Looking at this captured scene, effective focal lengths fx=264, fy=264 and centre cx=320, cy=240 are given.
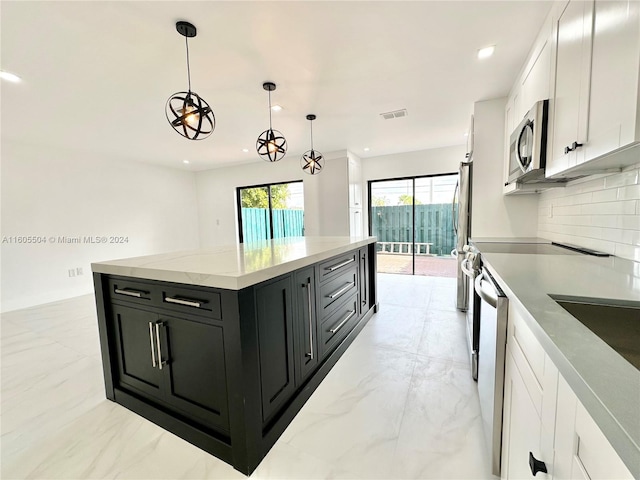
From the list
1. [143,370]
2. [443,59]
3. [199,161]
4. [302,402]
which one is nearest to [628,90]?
[443,59]

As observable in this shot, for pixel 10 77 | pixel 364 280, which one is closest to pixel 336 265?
pixel 364 280

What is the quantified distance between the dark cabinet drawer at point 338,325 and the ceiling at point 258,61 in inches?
82.9

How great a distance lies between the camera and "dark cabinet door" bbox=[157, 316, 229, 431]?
1279mm

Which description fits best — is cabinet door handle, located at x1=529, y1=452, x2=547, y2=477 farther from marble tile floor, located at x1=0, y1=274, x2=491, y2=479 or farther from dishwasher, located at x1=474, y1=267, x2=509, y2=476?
marble tile floor, located at x1=0, y1=274, x2=491, y2=479

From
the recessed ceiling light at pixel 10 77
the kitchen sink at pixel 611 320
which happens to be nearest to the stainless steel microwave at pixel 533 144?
the kitchen sink at pixel 611 320

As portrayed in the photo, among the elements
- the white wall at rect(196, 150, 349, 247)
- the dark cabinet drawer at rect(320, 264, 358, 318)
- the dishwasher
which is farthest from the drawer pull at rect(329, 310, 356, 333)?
the white wall at rect(196, 150, 349, 247)

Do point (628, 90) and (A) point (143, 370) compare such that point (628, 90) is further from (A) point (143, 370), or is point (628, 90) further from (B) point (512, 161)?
(A) point (143, 370)

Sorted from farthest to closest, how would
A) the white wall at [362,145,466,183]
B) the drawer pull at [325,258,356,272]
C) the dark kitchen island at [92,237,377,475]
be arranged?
the white wall at [362,145,466,183], the drawer pull at [325,258,356,272], the dark kitchen island at [92,237,377,475]

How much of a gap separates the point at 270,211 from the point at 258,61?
14.2 feet

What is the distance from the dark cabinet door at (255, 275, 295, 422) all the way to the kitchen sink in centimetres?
115

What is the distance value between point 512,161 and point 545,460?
2.26 m

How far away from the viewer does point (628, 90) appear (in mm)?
938

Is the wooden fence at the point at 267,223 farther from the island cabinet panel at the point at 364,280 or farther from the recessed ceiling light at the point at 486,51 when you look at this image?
the recessed ceiling light at the point at 486,51

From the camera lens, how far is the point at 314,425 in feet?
5.07
